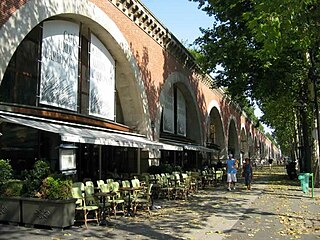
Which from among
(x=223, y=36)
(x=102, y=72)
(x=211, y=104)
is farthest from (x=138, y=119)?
(x=211, y=104)

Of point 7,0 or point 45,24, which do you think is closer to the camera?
point 7,0

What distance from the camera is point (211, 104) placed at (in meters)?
35.1

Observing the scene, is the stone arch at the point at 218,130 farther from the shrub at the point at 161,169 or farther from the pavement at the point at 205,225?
the pavement at the point at 205,225

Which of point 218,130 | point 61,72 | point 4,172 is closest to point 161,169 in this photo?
point 61,72

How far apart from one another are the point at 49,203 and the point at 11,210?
1097 mm

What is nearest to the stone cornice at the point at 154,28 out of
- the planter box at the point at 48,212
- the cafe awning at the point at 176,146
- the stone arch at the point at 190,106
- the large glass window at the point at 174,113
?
the stone arch at the point at 190,106

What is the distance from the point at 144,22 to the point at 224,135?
22223 millimetres

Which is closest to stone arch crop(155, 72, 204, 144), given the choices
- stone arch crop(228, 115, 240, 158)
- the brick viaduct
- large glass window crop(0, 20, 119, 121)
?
the brick viaduct

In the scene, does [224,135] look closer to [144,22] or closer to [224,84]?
[224,84]

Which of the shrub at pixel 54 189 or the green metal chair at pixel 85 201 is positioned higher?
the shrub at pixel 54 189

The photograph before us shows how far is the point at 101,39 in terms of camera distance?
17328 mm

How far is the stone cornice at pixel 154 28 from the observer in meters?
18.4

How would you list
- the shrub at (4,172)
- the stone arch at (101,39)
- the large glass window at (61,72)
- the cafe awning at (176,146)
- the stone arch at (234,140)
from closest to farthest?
the shrub at (4,172) → the stone arch at (101,39) → the large glass window at (61,72) → the cafe awning at (176,146) → the stone arch at (234,140)

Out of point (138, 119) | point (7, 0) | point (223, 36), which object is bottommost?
point (138, 119)
